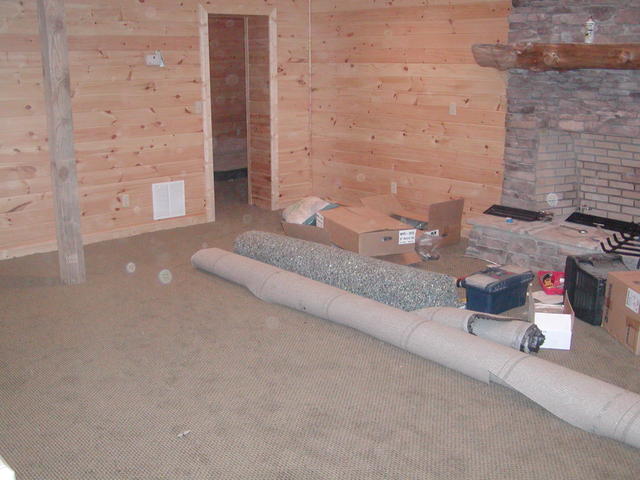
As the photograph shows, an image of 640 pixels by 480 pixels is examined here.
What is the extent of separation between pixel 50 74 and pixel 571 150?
159 inches

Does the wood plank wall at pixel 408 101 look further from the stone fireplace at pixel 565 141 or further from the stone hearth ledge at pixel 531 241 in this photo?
the stone hearth ledge at pixel 531 241

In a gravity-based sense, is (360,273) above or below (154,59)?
below

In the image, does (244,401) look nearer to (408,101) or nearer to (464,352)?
(464,352)

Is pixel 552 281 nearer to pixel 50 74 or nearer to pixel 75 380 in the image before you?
pixel 75 380

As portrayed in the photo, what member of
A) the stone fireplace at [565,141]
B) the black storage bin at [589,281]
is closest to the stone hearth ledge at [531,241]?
the stone fireplace at [565,141]

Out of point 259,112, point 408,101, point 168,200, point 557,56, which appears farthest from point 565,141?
point 168,200

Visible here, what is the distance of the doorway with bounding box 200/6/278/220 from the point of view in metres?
6.51

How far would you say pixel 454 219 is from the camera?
581 cm

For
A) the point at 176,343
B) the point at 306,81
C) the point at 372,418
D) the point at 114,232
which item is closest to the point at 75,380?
the point at 176,343

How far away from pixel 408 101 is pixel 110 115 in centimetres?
266

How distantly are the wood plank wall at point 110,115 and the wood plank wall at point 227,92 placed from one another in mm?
1771

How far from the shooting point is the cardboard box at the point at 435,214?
566cm

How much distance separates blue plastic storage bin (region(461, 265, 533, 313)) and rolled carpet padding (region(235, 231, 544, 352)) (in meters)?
0.16

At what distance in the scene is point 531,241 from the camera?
5.14m
